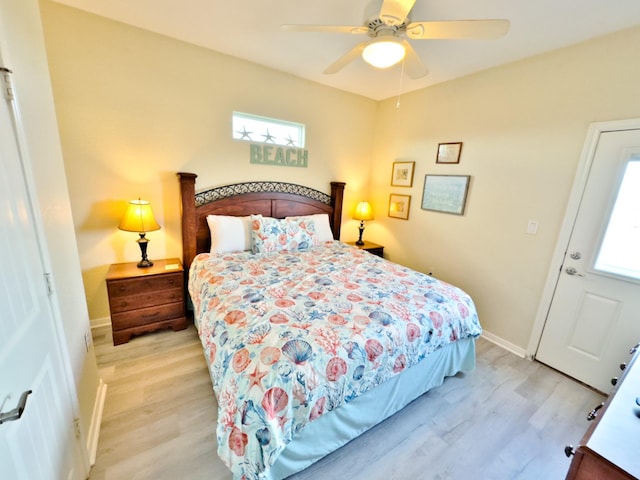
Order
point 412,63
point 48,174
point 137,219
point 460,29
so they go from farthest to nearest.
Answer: point 137,219 < point 412,63 < point 460,29 < point 48,174

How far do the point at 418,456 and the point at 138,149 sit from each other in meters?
3.23

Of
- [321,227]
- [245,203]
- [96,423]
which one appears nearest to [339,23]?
[245,203]

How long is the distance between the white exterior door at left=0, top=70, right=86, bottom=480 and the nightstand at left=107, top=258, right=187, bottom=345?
1.21 meters

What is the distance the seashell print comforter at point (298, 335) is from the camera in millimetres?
1115

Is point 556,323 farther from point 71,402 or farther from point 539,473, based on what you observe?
point 71,402

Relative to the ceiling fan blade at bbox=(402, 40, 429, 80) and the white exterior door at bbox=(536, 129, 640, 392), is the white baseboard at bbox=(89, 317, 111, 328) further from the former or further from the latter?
the white exterior door at bbox=(536, 129, 640, 392)

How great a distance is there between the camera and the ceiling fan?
1362mm

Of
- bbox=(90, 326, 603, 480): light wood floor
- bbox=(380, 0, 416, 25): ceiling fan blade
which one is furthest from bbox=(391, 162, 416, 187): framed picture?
bbox=(90, 326, 603, 480): light wood floor

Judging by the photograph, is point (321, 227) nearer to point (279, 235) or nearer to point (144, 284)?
point (279, 235)

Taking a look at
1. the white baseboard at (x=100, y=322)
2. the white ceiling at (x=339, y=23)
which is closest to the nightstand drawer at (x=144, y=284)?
the white baseboard at (x=100, y=322)

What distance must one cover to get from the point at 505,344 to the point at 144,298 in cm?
348

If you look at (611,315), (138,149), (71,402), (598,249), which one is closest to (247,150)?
(138,149)

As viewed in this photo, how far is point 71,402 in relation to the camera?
1197 mm

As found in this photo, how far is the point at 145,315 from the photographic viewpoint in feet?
7.66
